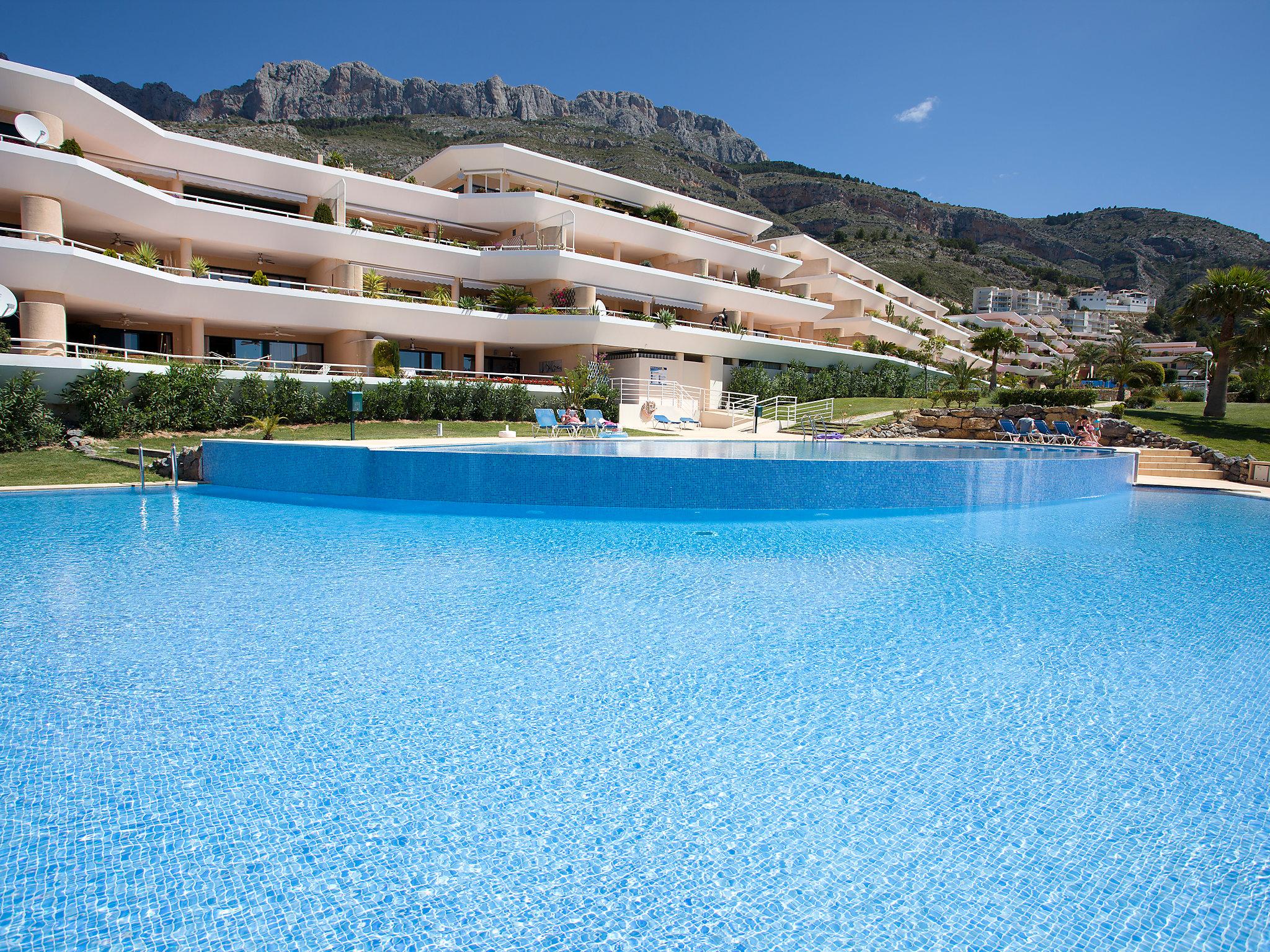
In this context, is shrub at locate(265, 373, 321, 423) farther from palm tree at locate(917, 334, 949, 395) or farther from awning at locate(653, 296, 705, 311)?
palm tree at locate(917, 334, 949, 395)

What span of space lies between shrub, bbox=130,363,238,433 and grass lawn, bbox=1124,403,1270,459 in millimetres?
28806

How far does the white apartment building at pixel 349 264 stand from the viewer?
21188 mm

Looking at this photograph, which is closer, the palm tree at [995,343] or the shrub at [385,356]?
the shrub at [385,356]

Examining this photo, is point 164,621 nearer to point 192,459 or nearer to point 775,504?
point 775,504

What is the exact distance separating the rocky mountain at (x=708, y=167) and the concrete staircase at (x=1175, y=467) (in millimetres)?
57985

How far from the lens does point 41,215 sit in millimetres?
20984

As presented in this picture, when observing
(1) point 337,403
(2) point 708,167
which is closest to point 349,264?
(1) point 337,403

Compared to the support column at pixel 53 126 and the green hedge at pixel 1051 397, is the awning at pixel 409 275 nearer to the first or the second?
the support column at pixel 53 126

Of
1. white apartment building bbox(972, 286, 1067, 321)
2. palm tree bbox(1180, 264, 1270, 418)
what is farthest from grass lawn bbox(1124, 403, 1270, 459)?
white apartment building bbox(972, 286, 1067, 321)

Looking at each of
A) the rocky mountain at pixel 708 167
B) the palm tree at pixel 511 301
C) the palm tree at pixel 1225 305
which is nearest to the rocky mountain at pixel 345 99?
the rocky mountain at pixel 708 167

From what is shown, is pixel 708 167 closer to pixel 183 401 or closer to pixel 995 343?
pixel 995 343

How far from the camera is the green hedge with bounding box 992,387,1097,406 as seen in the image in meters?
27.5

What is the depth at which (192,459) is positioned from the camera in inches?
580

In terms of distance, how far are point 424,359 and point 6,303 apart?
1687 centimetres
